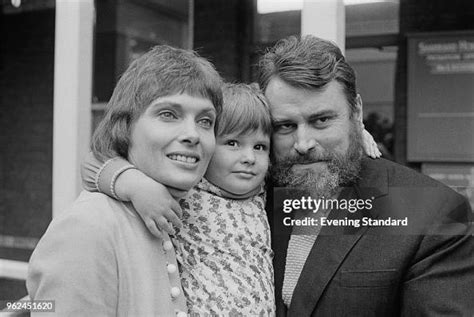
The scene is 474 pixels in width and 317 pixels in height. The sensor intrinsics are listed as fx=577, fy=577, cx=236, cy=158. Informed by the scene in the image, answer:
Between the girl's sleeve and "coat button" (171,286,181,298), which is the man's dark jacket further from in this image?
the girl's sleeve

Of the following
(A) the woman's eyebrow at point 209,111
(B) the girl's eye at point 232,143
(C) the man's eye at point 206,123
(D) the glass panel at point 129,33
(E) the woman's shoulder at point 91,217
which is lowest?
(E) the woman's shoulder at point 91,217

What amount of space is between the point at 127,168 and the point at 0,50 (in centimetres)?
302

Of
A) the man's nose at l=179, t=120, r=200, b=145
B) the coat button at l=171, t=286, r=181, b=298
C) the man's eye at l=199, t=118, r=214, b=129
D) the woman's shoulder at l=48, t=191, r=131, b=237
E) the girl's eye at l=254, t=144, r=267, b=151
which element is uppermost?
the man's eye at l=199, t=118, r=214, b=129

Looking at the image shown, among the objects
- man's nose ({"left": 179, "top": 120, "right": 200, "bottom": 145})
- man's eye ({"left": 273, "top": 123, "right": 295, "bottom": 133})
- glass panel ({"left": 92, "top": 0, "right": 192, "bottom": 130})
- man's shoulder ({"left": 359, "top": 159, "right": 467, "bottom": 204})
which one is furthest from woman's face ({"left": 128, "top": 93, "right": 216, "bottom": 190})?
glass panel ({"left": 92, "top": 0, "right": 192, "bottom": 130})

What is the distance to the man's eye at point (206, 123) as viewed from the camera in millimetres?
956

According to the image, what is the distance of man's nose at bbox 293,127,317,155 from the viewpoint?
1111 mm

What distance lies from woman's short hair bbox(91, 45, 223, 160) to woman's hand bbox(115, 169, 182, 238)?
77 mm

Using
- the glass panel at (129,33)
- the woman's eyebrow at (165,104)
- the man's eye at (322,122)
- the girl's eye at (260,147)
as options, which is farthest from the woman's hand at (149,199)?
the glass panel at (129,33)

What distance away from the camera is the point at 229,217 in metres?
1.05

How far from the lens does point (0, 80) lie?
3631 millimetres

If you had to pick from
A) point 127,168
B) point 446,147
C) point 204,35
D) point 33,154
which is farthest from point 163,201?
point 33,154

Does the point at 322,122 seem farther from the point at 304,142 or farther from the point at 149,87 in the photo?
the point at 149,87

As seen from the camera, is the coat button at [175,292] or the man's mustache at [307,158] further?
the man's mustache at [307,158]

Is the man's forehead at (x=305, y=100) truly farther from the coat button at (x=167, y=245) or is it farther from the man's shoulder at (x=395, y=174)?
the coat button at (x=167, y=245)
